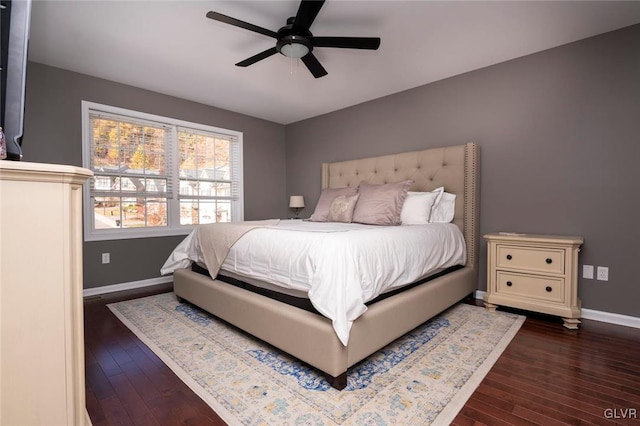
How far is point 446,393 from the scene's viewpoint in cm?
157

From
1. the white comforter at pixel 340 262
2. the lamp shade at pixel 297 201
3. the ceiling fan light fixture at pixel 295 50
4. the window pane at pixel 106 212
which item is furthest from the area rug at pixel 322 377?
the lamp shade at pixel 297 201

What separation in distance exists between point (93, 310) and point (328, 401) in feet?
8.34

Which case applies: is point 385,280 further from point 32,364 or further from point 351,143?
point 351,143

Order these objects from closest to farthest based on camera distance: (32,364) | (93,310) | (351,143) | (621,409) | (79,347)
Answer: (32,364) → (79,347) → (621,409) → (93,310) → (351,143)

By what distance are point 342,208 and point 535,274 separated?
185 cm

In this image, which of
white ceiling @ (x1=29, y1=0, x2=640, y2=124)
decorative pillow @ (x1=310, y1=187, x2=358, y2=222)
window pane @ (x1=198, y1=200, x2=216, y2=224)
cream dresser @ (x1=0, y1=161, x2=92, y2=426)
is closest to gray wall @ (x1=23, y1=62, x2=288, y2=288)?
white ceiling @ (x1=29, y1=0, x2=640, y2=124)

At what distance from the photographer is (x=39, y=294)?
28.0 inches

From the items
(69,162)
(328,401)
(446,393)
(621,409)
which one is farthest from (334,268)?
(69,162)

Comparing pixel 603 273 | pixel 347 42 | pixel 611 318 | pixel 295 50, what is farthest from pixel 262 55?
pixel 611 318

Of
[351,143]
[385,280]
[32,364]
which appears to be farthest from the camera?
[351,143]

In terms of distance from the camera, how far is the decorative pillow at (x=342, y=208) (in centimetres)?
327

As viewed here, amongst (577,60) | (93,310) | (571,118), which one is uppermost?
(577,60)

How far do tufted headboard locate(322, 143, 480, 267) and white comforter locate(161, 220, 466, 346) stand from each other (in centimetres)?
73

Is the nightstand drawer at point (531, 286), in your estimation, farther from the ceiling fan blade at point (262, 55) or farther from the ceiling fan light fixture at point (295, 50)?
the ceiling fan blade at point (262, 55)
